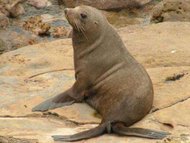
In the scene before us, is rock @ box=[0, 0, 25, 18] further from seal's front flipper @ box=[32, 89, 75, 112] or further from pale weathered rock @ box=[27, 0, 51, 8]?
seal's front flipper @ box=[32, 89, 75, 112]

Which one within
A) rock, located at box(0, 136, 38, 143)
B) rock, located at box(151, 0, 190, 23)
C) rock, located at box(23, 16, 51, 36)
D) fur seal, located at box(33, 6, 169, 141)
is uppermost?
fur seal, located at box(33, 6, 169, 141)

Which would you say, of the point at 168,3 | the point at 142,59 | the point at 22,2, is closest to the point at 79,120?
the point at 142,59

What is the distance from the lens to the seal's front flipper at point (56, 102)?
23.9ft

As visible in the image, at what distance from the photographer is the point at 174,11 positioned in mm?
11898

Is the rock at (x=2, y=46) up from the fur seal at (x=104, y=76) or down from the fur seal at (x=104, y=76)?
down

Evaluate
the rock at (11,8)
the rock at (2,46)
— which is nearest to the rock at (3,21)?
the rock at (11,8)

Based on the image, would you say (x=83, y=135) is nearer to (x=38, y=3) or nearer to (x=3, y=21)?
(x=3, y=21)

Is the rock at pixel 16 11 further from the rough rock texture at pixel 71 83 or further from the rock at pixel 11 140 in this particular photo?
the rock at pixel 11 140

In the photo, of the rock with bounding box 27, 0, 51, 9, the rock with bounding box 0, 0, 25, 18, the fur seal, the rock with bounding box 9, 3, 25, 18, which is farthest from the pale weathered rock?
the fur seal

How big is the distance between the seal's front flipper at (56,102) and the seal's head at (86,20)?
694 millimetres

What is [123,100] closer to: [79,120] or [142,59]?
[79,120]

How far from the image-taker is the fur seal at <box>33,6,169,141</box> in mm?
6863

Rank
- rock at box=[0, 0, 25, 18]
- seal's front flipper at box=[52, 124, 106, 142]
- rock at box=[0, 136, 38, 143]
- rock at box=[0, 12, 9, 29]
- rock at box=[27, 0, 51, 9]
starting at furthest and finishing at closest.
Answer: rock at box=[27, 0, 51, 9] → rock at box=[0, 0, 25, 18] → rock at box=[0, 12, 9, 29] → seal's front flipper at box=[52, 124, 106, 142] → rock at box=[0, 136, 38, 143]

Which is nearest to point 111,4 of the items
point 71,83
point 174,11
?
point 174,11
